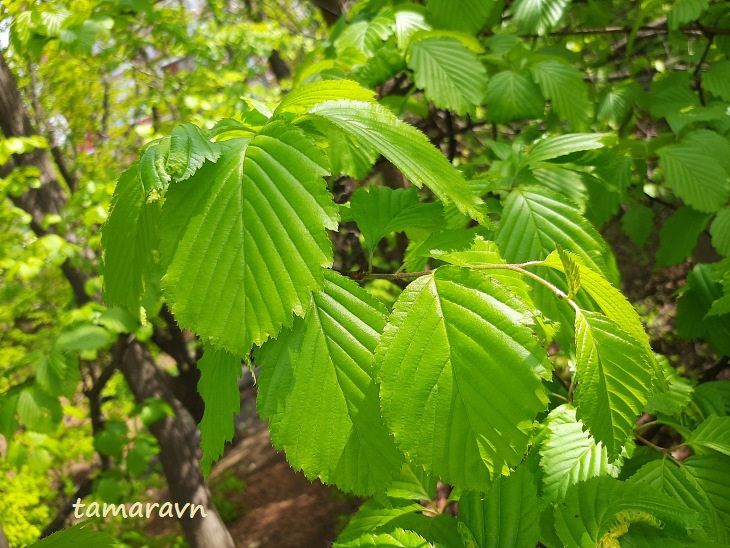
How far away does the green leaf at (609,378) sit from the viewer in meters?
0.58

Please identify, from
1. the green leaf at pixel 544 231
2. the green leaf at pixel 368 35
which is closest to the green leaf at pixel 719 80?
the green leaf at pixel 368 35

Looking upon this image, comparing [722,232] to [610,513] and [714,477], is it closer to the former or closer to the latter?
[714,477]

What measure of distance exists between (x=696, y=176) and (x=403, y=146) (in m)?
1.33

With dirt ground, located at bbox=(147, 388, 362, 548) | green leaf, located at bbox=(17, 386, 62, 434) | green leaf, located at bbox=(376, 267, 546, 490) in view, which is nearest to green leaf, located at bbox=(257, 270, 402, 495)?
green leaf, located at bbox=(376, 267, 546, 490)

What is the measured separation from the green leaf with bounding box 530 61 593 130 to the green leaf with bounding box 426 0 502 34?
0.81 ft

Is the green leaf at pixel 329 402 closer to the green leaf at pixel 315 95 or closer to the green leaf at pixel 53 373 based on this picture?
the green leaf at pixel 315 95

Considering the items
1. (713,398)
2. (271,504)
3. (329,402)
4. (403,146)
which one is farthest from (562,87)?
(271,504)

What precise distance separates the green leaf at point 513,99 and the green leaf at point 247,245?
3.69ft

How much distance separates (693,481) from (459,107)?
3.29 feet

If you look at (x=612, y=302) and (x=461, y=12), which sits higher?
(x=461, y=12)

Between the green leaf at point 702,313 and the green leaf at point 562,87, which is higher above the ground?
the green leaf at point 562,87

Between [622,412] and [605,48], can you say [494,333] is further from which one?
[605,48]

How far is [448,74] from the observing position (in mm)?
1405

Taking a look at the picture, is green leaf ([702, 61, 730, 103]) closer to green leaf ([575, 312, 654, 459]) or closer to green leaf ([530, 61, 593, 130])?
green leaf ([530, 61, 593, 130])
